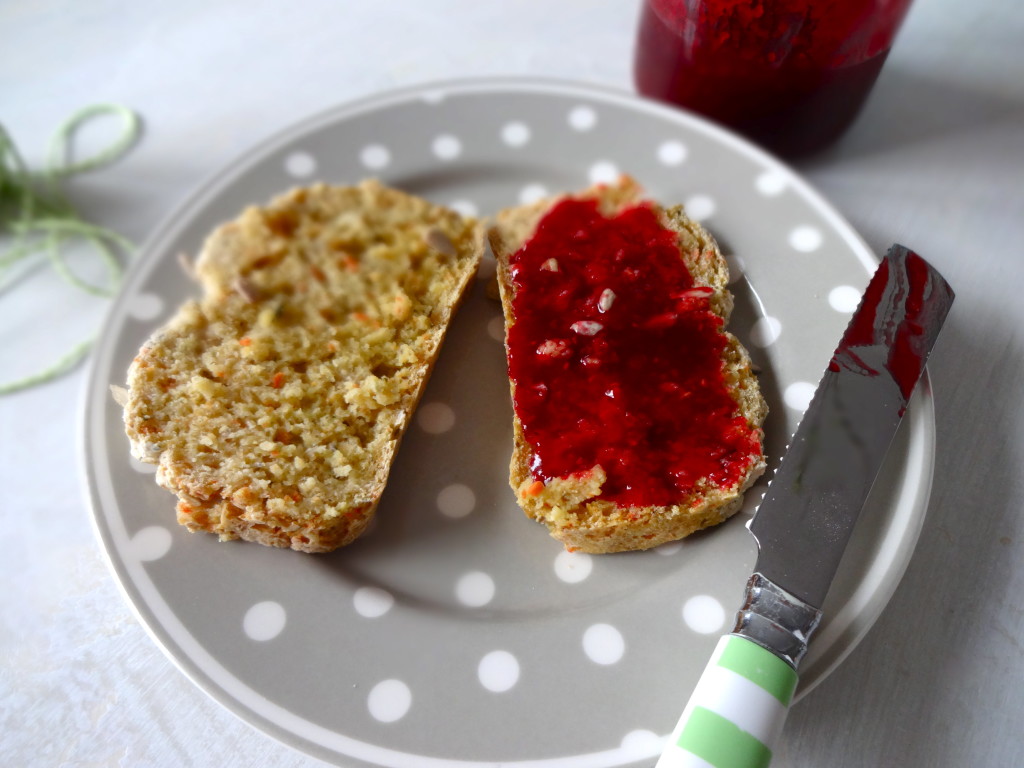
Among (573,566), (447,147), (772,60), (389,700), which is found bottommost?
(389,700)

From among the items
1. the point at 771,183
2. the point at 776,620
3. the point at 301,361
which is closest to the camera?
the point at 776,620

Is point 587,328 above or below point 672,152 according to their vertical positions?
below

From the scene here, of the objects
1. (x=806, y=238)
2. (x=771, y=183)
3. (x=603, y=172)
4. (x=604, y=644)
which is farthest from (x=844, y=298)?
(x=604, y=644)

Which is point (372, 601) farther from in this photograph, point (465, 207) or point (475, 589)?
point (465, 207)

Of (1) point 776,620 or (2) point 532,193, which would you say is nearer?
(1) point 776,620

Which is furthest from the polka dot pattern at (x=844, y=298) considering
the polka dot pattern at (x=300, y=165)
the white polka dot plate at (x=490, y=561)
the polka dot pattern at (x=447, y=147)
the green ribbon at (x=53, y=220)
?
the green ribbon at (x=53, y=220)

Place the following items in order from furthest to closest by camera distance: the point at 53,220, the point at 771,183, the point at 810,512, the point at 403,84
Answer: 1. the point at 403,84
2. the point at 53,220
3. the point at 771,183
4. the point at 810,512

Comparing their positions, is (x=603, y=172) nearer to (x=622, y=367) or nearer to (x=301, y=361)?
(x=622, y=367)
